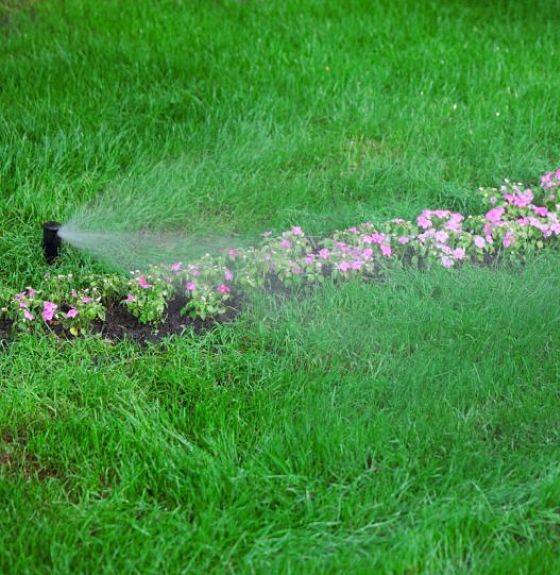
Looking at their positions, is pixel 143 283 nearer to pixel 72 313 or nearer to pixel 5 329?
pixel 72 313

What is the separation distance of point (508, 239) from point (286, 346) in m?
1.30

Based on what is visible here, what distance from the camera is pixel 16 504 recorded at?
116 inches

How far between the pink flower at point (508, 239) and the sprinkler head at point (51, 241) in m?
2.03

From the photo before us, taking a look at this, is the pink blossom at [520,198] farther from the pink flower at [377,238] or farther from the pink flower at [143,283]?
the pink flower at [143,283]

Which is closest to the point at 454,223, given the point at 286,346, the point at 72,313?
the point at 286,346

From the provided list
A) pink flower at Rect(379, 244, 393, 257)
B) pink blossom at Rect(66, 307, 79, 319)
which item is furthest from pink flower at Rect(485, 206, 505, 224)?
pink blossom at Rect(66, 307, 79, 319)

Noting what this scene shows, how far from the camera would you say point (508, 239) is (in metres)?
4.42

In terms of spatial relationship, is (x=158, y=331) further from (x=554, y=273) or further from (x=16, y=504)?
(x=554, y=273)

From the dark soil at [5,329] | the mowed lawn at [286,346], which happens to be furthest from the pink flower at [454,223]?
the dark soil at [5,329]

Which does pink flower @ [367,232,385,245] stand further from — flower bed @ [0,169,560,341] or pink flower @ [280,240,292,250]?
pink flower @ [280,240,292,250]

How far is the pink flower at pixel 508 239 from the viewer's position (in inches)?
174

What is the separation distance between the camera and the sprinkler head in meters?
4.20

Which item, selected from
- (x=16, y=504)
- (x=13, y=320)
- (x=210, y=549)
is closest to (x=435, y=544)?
(x=210, y=549)

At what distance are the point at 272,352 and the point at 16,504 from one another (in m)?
1.23
